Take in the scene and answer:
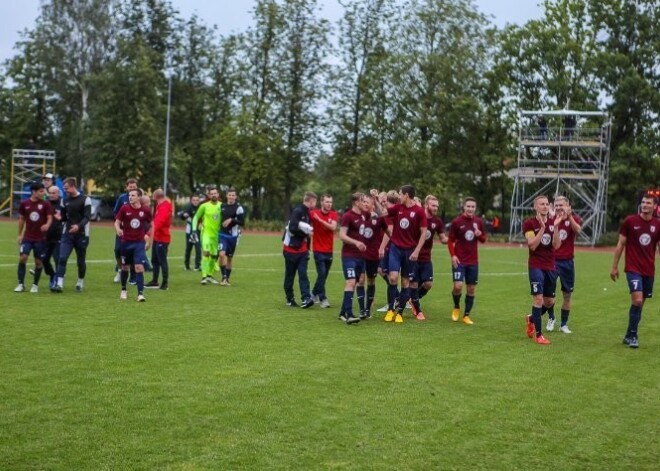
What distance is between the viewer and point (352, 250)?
1430 centimetres

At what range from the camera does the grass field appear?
21.7 ft

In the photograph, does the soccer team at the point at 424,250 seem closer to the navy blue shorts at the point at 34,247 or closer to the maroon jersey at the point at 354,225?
the maroon jersey at the point at 354,225

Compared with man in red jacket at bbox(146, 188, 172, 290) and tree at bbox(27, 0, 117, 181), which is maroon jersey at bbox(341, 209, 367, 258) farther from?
tree at bbox(27, 0, 117, 181)

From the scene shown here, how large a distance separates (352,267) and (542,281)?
2.93 meters

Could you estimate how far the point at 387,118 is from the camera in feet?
204

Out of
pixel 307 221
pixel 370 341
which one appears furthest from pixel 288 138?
pixel 370 341

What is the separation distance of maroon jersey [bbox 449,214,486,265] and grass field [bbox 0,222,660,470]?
1.08m

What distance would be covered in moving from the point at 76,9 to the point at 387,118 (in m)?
23.3

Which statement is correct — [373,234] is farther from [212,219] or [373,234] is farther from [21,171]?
[21,171]

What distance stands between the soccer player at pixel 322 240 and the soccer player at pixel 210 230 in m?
4.17

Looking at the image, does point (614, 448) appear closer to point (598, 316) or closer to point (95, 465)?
point (95, 465)

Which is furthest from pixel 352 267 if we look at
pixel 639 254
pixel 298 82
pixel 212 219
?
pixel 298 82

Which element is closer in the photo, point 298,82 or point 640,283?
point 640,283

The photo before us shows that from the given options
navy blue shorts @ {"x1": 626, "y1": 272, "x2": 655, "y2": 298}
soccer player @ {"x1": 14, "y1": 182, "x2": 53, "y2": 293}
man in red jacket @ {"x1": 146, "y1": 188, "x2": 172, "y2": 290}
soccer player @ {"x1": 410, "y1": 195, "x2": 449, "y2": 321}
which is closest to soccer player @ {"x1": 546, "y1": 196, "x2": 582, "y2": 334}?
navy blue shorts @ {"x1": 626, "y1": 272, "x2": 655, "y2": 298}
